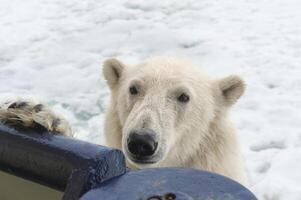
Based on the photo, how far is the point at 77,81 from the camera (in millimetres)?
6926

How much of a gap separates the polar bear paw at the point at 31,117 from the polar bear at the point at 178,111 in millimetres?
812

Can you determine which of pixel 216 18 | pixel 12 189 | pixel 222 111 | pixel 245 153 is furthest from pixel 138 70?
pixel 216 18

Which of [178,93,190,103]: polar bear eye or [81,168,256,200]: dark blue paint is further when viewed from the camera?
[178,93,190,103]: polar bear eye

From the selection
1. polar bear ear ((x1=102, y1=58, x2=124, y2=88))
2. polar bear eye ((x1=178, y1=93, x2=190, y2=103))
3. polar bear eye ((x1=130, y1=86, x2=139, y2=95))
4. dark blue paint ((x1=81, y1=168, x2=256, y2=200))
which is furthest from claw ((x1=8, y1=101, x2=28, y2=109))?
polar bear ear ((x1=102, y1=58, x2=124, y2=88))

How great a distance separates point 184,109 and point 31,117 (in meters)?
1.47

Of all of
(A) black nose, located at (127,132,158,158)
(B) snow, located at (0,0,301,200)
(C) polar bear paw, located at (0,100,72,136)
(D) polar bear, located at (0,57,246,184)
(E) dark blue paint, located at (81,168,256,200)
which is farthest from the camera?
(B) snow, located at (0,0,301,200)

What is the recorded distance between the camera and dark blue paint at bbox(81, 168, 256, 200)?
5.84ft

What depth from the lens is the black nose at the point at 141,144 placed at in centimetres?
300

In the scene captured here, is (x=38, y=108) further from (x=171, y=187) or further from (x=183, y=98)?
(x=183, y=98)

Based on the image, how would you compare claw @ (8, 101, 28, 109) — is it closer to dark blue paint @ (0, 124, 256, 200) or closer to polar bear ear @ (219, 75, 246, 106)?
dark blue paint @ (0, 124, 256, 200)

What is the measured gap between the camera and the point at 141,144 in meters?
3.02

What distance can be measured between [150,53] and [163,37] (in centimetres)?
63

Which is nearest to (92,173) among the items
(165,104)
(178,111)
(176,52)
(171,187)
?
(171,187)

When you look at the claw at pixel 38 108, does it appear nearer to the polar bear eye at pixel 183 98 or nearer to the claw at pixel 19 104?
the claw at pixel 19 104
